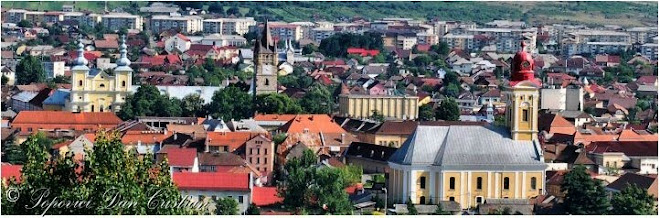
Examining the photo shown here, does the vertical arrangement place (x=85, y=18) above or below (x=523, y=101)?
below

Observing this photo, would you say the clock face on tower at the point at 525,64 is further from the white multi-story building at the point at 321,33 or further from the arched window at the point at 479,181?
the white multi-story building at the point at 321,33

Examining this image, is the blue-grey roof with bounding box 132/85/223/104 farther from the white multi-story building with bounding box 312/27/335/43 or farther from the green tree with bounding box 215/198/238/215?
the white multi-story building with bounding box 312/27/335/43

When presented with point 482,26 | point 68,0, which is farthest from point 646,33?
point 68,0

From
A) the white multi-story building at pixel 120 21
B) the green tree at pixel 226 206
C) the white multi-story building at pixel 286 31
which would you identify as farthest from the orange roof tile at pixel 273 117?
the white multi-story building at pixel 120 21

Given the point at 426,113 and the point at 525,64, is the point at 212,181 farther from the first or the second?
the point at 426,113

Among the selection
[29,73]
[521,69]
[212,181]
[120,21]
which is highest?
[521,69]

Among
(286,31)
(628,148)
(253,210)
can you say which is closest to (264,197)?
(253,210)

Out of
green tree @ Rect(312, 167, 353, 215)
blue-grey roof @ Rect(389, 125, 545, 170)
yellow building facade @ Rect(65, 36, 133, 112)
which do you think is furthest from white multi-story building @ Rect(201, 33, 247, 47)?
green tree @ Rect(312, 167, 353, 215)
